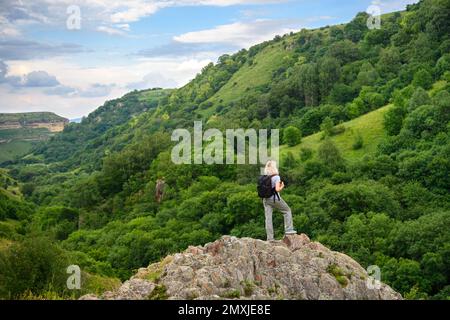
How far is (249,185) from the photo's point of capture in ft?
312

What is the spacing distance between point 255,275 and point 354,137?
94.5 m

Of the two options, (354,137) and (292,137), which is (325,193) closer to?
(354,137)

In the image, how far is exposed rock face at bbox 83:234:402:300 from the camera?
18516 millimetres

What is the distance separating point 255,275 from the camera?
798 inches

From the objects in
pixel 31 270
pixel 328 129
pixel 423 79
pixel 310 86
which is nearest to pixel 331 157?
pixel 328 129

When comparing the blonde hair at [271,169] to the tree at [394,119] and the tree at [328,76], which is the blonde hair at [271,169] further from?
the tree at [328,76]

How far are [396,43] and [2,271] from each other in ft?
535

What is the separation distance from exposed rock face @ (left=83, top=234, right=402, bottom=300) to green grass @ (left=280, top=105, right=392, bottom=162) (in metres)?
80.2

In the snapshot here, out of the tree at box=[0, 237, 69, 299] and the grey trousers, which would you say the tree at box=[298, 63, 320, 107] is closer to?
the tree at box=[0, 237, 69, 299]

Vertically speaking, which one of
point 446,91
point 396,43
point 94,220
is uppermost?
point 396,43

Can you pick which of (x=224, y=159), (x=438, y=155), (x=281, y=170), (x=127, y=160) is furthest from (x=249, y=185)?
(x=127, y=160)

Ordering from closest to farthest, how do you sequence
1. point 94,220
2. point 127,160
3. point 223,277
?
point 223,277 → point 94,220 → point 127,160

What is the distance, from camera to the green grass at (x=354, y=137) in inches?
4176
